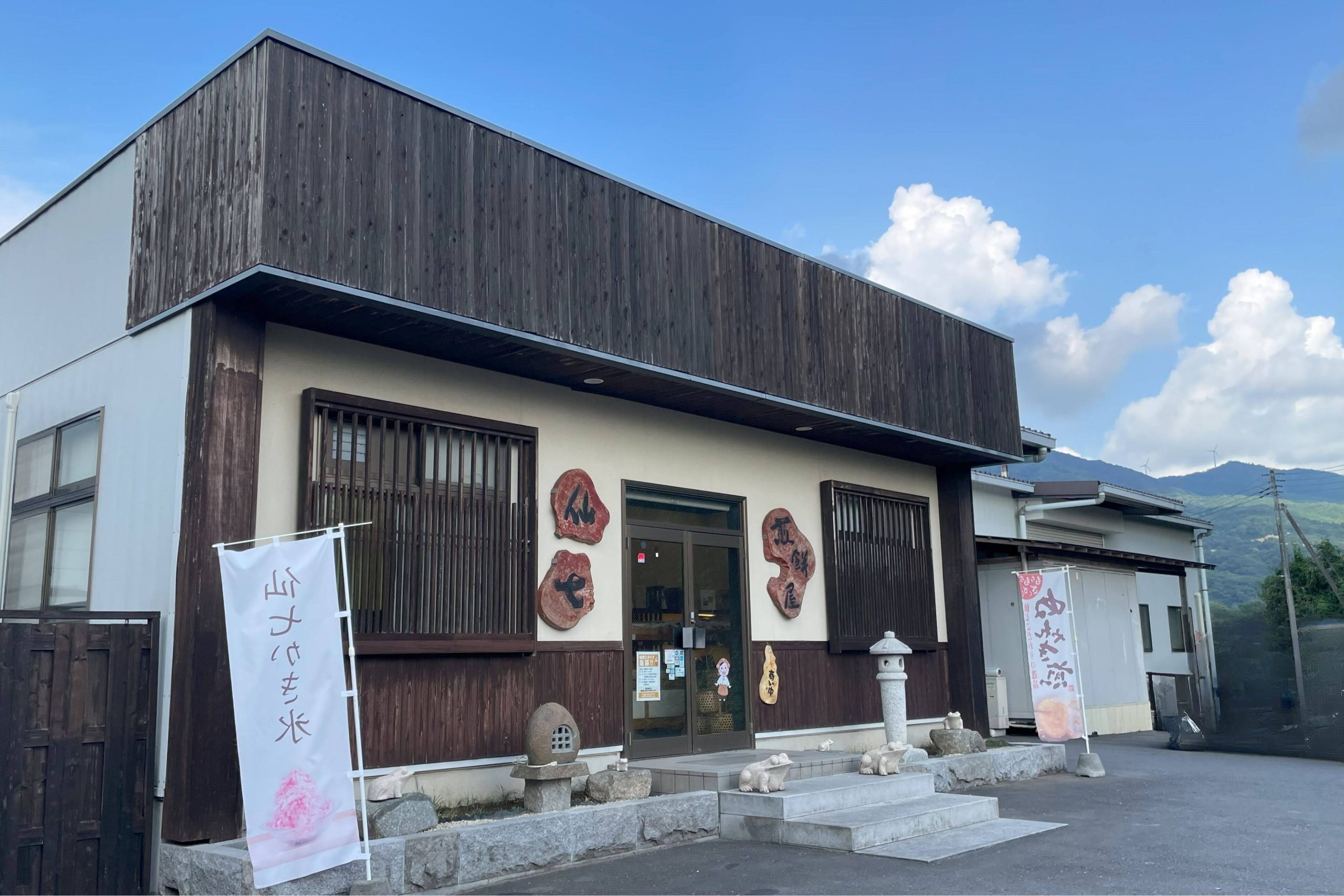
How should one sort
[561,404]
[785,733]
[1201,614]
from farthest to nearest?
[1201,614] < [785,733] < [561,404]

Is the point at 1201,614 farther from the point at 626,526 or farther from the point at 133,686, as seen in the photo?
the point at 133,686

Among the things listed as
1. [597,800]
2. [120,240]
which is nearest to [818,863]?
[597,800]

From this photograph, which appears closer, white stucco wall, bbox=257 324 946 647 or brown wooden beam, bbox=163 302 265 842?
brown wooden beam, bbox=163 302 265 842

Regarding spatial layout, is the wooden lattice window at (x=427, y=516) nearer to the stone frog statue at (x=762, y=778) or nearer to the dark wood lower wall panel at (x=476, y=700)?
the dark wood lower wall panel at (x=476, y=700)

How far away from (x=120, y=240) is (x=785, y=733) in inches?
303

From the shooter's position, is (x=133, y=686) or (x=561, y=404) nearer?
(x=133, y=686)

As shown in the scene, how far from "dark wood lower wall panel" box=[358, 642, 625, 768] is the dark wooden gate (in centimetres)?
147

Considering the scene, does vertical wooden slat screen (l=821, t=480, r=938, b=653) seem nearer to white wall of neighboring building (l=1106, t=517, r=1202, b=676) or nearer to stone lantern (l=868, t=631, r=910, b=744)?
stone lantern (l=868, t=631, r=910, b=744)

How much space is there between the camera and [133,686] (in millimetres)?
6418

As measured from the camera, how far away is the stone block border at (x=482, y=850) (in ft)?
19.3

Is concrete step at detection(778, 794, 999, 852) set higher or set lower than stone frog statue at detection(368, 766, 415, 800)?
lower

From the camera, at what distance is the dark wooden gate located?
5.90 metres

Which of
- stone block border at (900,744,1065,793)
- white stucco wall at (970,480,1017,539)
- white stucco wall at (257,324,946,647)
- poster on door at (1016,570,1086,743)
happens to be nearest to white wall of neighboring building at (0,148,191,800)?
white stucco wall at (257,324,946,647)

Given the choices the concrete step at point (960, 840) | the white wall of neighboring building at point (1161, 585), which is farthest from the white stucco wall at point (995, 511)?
the concrete step at point (960, 840)
